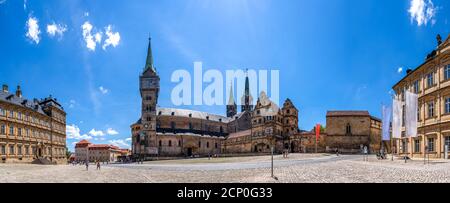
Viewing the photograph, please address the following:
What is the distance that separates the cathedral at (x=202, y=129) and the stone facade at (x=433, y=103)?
38.0 metres

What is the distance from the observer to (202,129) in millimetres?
97000

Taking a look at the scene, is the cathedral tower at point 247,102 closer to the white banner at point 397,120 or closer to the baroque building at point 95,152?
the baroque building at point 95,152

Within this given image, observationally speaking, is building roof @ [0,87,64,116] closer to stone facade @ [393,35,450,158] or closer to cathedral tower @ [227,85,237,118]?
stone facade @ [393,35,450,158]

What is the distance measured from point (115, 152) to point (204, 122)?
60.8 metres

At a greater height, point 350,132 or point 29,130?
point 29,130

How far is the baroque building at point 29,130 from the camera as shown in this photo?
47.6 meters

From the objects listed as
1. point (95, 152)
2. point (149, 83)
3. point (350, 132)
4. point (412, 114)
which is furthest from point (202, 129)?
point (412, 114)

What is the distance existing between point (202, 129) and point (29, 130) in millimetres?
49968

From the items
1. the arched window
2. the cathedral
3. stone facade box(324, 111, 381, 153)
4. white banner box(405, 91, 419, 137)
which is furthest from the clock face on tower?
white banner box(405, 91, 419, 137)

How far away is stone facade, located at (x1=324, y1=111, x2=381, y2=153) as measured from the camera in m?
63.5

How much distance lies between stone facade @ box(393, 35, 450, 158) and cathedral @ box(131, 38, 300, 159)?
37995 mm

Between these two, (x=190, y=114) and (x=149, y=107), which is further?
(x=190, y=114)

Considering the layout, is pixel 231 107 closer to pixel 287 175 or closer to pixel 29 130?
pixel 29 130

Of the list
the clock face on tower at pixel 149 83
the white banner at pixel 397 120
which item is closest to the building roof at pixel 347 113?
the white banner at pixel 397 120
